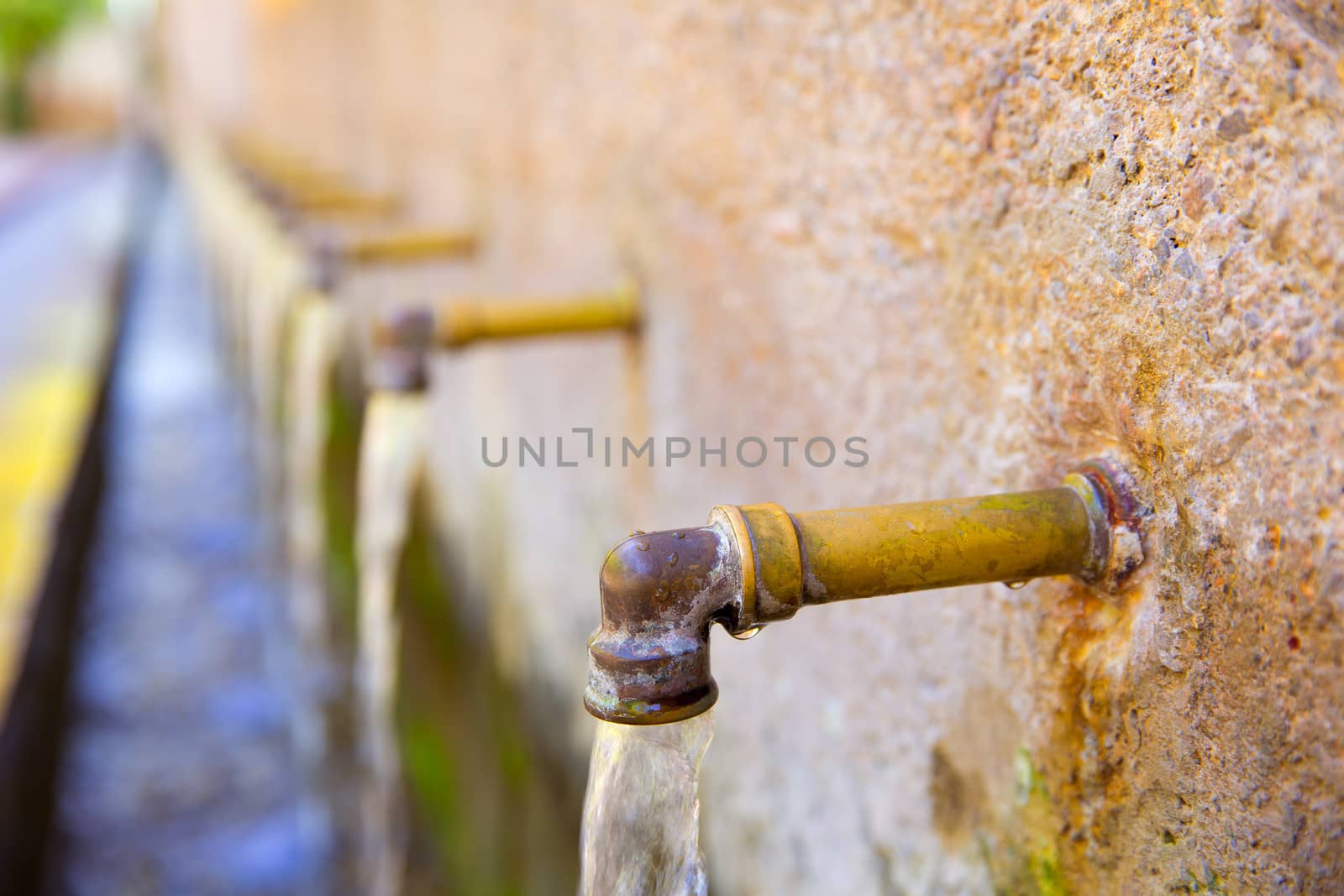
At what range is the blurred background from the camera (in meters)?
0.67

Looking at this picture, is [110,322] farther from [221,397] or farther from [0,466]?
[0,466]

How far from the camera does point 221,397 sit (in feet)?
24.0

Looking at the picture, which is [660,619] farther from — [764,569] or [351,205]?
[351,205]

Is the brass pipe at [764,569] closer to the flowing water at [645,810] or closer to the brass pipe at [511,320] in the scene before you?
the flowing water at [645,810]

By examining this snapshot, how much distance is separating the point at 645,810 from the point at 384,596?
1.57 meters

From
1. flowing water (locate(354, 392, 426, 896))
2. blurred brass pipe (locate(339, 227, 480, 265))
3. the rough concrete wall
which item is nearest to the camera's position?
the rough concrete wall

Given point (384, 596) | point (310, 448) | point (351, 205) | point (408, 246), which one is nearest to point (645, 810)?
point (384, 596)

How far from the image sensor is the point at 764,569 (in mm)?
694

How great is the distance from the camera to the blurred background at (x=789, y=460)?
2.19 feet

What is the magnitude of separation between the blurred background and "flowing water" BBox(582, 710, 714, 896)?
1.01 feet

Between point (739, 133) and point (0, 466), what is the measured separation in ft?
11.4

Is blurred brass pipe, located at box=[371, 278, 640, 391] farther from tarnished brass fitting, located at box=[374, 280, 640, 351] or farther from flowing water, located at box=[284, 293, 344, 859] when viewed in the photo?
flowing water, located at box=[284, 293, 344, 859]

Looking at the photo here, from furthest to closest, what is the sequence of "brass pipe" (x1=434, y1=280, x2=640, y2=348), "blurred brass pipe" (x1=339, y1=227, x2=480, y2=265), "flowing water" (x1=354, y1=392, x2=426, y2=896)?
"blurred brass pipe" (x1=339, y1=227, x2=480, y2=265), "flowing water" (x1=354, y1=392, x2=426, y2=896), "brass pipe" (x1=434, y1=280, x2=640, y2=348)

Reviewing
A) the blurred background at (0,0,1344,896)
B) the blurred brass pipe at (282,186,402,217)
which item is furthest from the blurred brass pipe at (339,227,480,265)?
the blurred brass pipe at (282,186,402,217)
